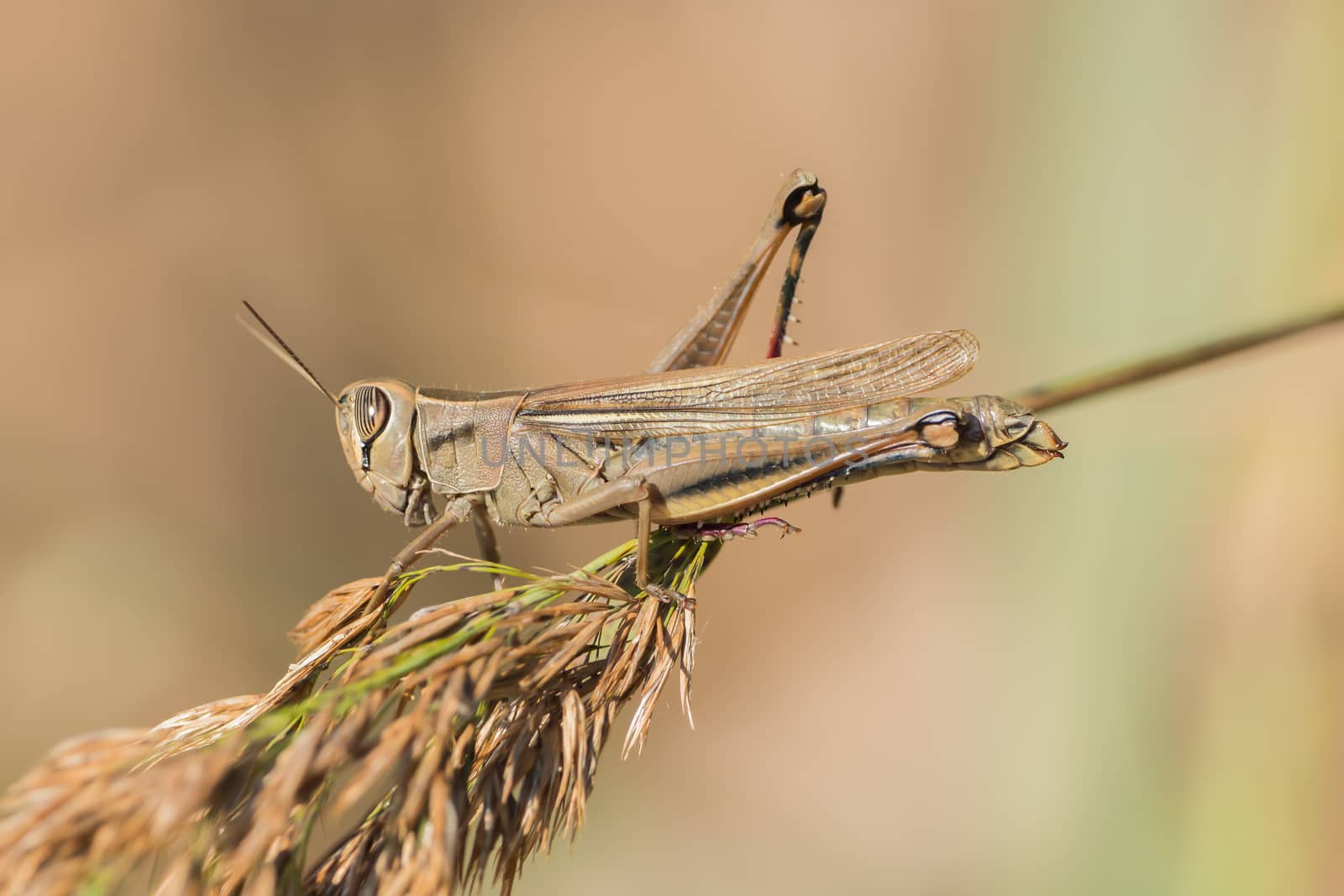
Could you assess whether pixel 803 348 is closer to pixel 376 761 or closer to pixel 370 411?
pixel 370 411

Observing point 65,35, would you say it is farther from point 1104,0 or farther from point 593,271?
point 1104,0

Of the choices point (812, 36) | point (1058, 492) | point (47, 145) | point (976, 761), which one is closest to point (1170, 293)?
point (1058, 492)

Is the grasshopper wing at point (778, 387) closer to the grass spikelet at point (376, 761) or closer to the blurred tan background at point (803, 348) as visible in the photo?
the grass spikelet at point (376, 761)

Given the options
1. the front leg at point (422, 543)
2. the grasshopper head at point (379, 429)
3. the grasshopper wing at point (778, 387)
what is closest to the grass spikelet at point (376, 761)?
the front leg at point (422, 543)

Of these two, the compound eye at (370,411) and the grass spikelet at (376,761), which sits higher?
the compound eye at (370,411)

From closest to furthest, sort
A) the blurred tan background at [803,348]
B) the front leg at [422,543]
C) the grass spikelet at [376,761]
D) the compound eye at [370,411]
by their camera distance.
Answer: the grass spikelet at [376,761] < the front leg at [422,543] < the compound eye at [370,411] < the blurred tan background at [803,348]
